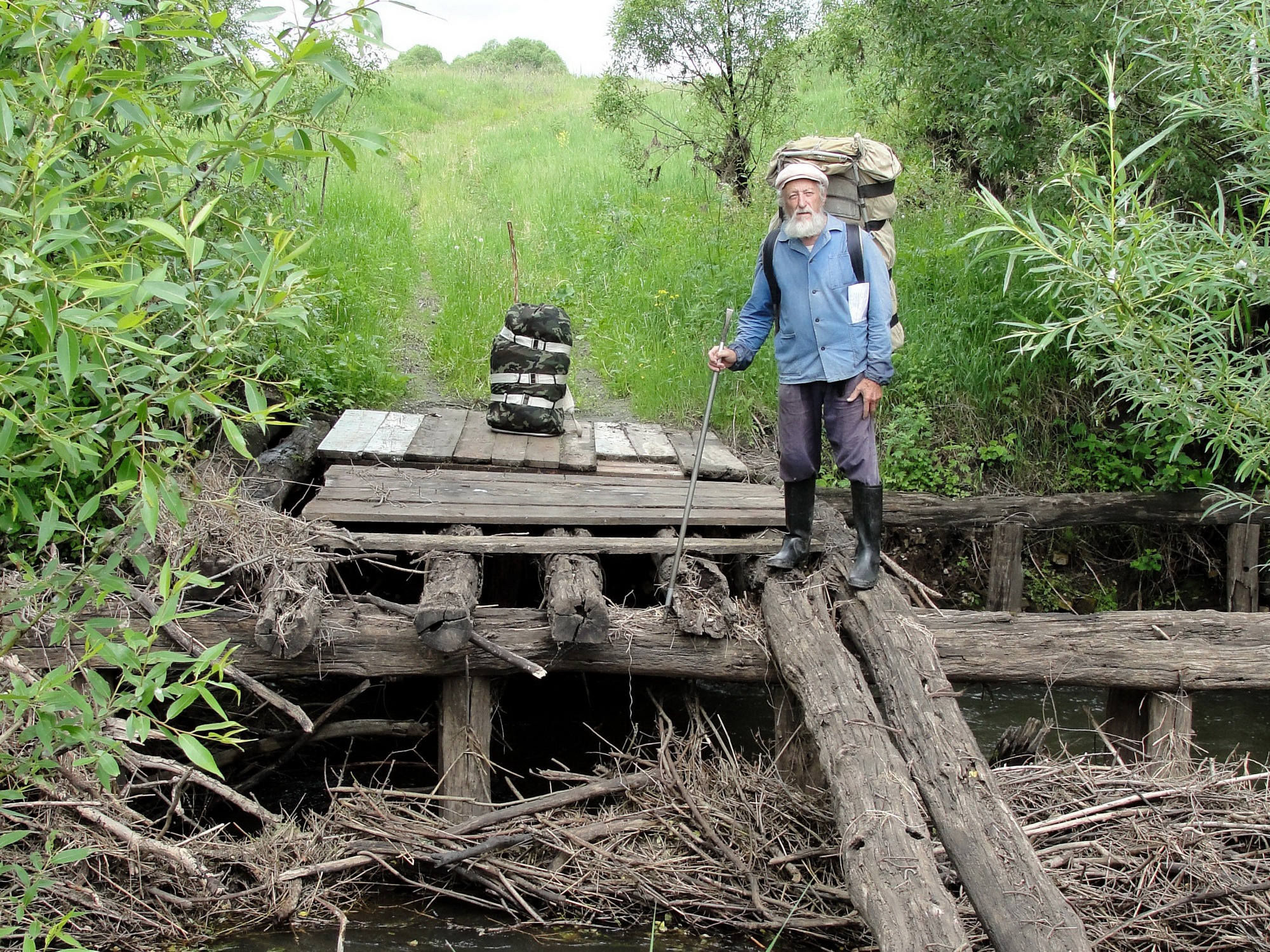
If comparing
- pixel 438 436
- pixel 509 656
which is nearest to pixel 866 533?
pixel 509 656

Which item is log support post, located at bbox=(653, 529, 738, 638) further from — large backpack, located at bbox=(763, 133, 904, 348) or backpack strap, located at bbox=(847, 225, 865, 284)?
backpack strap, located at bbox=(847, 225, 865, 284)

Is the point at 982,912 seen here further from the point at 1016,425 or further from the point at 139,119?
the point at 1016,425

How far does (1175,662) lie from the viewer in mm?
5215

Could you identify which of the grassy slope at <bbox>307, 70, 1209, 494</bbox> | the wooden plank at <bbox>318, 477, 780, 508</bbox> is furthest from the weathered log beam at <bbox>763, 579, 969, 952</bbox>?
the grassy slope at <bbox>307, 70, 1209, 494</bbox>

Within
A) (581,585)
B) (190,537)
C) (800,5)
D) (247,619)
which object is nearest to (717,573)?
(581,585)

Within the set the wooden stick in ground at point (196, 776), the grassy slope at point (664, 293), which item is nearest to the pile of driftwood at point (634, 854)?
the wooden stick in ground at point (196, 776)

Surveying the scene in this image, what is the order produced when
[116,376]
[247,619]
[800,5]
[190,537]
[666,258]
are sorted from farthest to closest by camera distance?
[800,5]
[666,258]
[190,537]
[247,619]
[116,376]

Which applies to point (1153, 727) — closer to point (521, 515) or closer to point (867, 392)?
point (867, 392)

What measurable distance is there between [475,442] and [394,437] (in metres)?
0.57

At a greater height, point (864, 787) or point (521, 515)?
point (521, 515)

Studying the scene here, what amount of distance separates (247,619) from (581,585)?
63.3 inches

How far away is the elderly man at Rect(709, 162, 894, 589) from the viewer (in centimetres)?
492

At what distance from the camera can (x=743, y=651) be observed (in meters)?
5.09

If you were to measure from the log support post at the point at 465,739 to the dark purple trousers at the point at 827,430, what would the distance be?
77.2 inches
